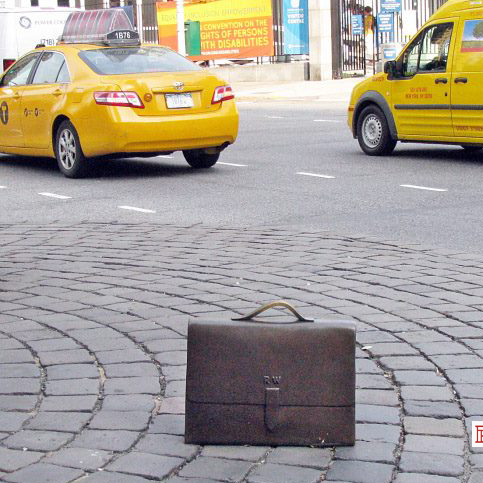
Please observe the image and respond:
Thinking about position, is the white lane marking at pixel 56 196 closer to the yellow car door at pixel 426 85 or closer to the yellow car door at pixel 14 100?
the yellow car door at pixel 14 100

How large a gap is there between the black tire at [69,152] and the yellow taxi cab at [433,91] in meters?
3.98

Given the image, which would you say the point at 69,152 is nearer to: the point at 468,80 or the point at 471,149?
the point at 468,80

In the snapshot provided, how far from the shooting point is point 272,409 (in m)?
4.00

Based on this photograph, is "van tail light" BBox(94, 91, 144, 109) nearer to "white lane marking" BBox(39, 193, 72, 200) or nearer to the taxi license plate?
the taxi license plate

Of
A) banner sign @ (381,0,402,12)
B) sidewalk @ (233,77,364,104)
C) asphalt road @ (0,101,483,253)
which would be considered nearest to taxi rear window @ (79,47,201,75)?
asphalt road @ (0,101,483,253)

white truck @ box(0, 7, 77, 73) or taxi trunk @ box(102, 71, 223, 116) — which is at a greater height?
white truck @ box(0, 7, 77, 73)

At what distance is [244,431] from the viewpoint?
403 cm

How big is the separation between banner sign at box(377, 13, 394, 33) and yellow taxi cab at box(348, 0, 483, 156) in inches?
762

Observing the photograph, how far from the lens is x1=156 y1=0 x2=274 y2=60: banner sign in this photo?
124 ft

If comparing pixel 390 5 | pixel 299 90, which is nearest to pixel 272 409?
pixel 299 90

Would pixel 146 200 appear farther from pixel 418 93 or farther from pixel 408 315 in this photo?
pixel 408 315

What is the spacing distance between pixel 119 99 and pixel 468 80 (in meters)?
4.07

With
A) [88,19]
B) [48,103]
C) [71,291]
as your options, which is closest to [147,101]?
[48,103]

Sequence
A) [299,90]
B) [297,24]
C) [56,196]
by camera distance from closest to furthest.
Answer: [56,196], [299,90], [297,24]
